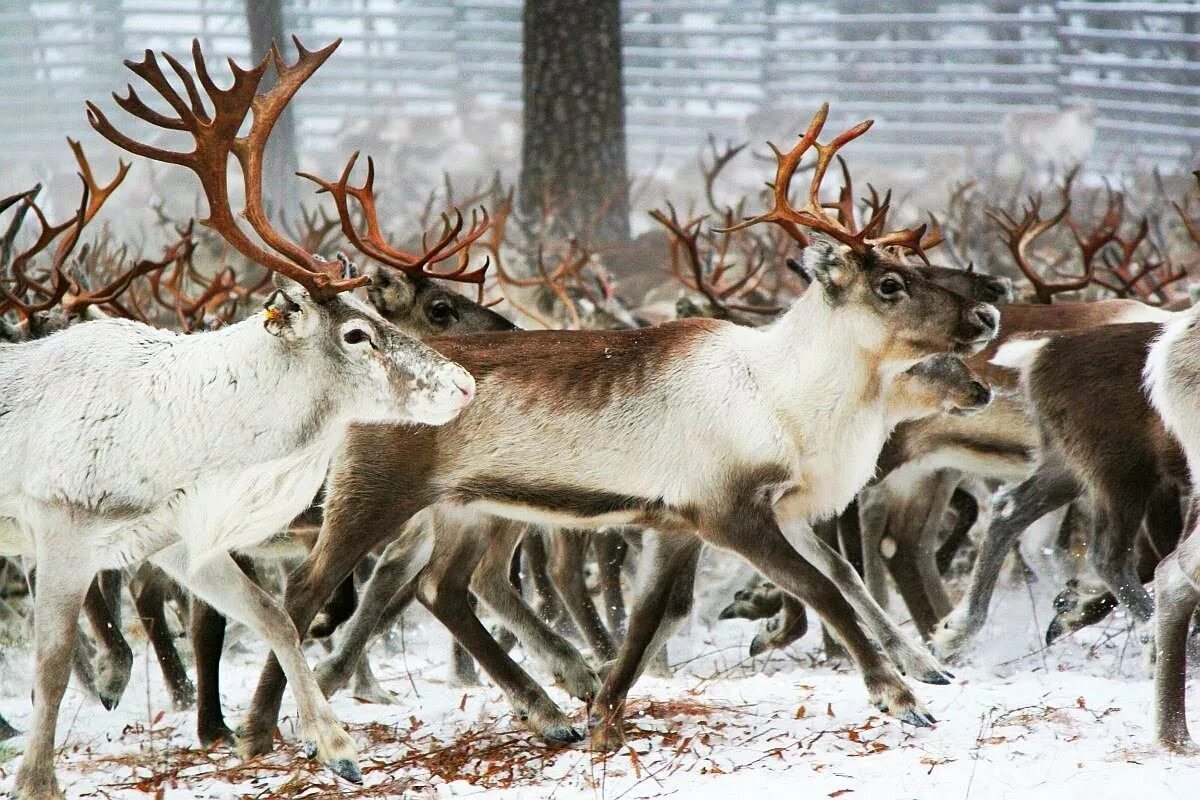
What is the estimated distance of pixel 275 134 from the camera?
25516 millimetres

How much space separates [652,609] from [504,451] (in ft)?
2.19

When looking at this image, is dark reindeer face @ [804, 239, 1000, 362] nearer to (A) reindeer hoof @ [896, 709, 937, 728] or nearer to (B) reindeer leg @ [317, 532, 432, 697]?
(A) reindeer hoof @ [896, 709, 937, 728]

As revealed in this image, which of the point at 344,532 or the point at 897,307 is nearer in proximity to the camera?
the point at 344,532

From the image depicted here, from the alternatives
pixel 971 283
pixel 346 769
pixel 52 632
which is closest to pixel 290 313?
pixel 52 632

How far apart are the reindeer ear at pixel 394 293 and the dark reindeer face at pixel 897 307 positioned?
172 cm

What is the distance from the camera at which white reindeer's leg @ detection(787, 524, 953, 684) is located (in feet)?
14.3

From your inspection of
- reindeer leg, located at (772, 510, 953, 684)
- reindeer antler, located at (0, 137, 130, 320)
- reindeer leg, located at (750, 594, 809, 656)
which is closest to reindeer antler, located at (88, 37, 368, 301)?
reindeer antler, located at (0, 137, 130, 320)

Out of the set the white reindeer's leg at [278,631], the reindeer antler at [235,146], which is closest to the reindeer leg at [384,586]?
the white reindeer's leg at [278,631]

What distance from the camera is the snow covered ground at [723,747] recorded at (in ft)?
12.1

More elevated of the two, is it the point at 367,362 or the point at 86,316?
the point at 367,362

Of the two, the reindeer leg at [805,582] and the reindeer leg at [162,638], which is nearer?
the reindeer leg at [805,582]

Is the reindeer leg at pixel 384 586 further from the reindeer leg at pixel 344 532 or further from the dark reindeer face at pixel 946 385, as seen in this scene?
the dark reindeer face at pixel 946 385

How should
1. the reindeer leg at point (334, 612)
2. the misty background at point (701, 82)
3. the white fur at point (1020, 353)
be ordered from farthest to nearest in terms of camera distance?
the misty background at point (701, 82), the white fur at point (1020, 353), the reindeer leg at point (334, 612)

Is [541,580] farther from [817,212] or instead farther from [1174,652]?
[1174,652]
